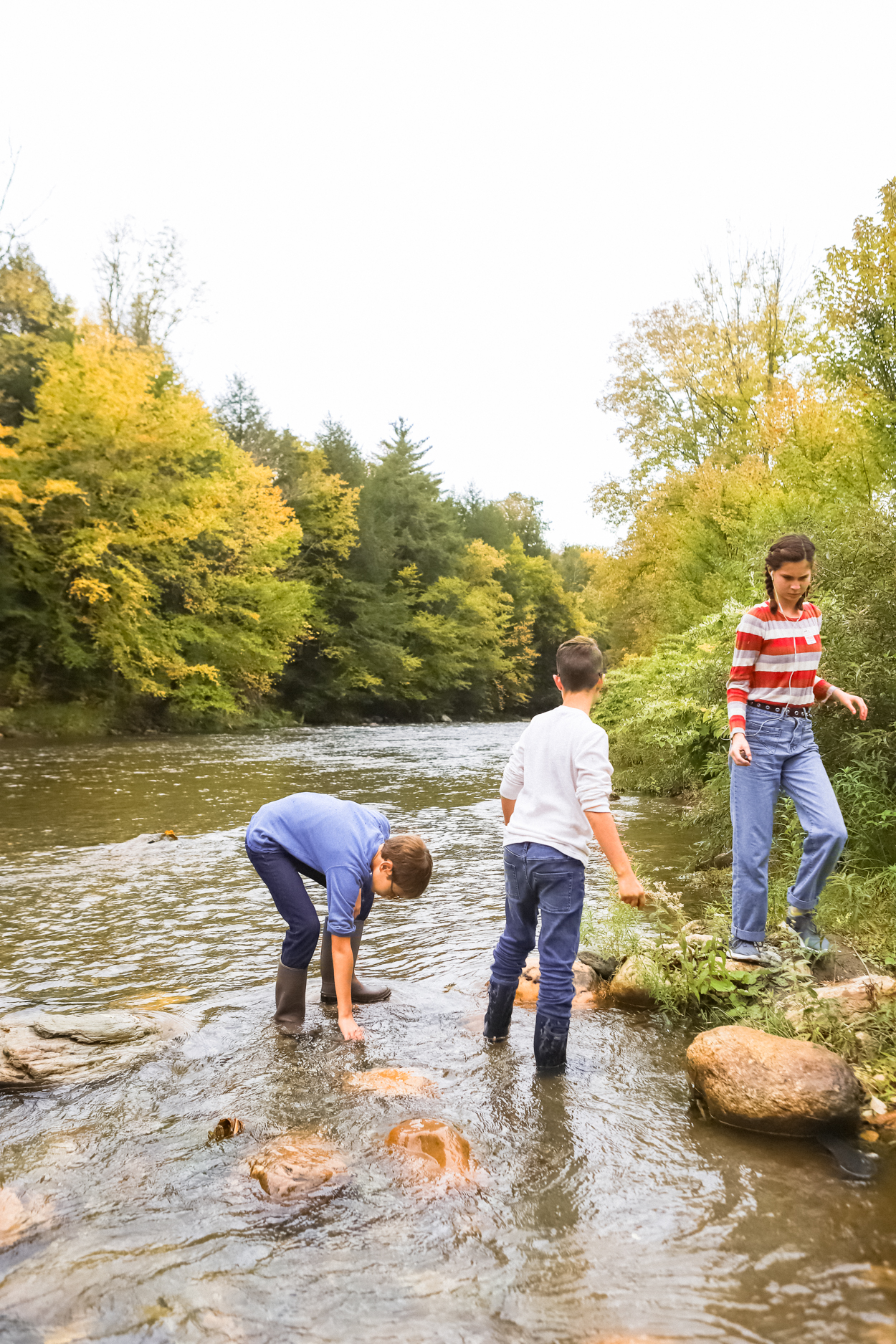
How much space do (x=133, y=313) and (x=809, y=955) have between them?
33.0m

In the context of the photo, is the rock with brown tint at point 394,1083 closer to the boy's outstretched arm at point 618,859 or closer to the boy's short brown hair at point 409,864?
the boy's short brown hair at point 409,864

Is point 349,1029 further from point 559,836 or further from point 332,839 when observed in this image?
point 559,836

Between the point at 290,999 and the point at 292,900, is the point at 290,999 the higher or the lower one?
the lower one

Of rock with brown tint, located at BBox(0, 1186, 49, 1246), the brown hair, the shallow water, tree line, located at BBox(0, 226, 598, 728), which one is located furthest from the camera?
tree line, located at BBox(0, 226, 598, 728)

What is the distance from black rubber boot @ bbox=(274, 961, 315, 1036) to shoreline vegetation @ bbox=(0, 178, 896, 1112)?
6.05 ft

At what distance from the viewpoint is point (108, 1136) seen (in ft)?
11.2

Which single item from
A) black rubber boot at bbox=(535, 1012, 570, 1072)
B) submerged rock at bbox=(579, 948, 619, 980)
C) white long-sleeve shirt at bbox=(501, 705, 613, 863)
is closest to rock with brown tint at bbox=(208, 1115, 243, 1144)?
black rubber boot at bbox=(535, 1012, 570, 1072)

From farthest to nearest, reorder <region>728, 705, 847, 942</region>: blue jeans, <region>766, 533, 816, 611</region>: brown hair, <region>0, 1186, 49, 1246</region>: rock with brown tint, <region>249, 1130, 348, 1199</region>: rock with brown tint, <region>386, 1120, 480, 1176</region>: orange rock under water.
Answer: <region>728, 705, 847, 942</region>: blue jeans → <region>766, 533, 816, 611</region>: brown hair → <region>386, 1120, 480, 1176</region>: orange rock under water → <region>249, 1130, 348, 1199</region>: rock with brown tint → <region>0, 1186, 49, 1246</region>: rock with brown tint

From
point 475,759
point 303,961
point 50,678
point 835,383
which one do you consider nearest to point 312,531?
point 50,678

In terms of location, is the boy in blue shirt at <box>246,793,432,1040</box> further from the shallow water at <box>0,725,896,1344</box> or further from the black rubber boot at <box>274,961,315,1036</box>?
the shallow water at <box>0,725,896,1344</box>

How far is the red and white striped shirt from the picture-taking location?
4500 mm

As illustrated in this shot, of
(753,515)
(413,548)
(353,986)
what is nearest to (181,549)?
(753,515)

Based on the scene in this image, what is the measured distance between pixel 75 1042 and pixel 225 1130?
1171 mm

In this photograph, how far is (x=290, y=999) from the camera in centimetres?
452
